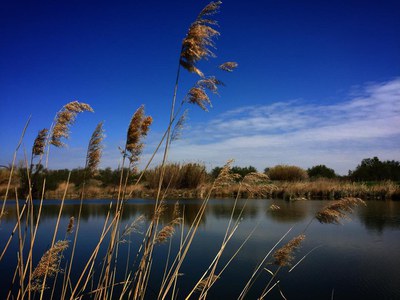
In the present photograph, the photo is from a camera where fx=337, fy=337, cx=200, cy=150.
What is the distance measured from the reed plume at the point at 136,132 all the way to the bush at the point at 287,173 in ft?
73.8

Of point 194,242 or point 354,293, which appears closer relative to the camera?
point 354,293

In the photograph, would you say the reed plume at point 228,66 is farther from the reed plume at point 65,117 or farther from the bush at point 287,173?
the bush at point 287,173

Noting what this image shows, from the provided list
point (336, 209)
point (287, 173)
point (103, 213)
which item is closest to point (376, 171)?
point (287, 173)

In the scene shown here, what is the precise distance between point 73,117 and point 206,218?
7046 mm

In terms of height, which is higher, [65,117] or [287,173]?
[287,173]

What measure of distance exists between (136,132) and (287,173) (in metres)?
23.6

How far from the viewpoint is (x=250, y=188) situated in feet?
8.77

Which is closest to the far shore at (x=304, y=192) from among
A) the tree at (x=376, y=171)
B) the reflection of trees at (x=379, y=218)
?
the reflection of trees at (x=379, y=218)

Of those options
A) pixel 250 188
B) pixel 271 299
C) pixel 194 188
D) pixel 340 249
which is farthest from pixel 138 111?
pixel 194 188

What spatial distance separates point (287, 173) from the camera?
977 inches

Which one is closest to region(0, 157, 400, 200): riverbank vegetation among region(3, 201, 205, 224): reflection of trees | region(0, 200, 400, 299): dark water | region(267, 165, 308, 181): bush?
region(267, 165, 308, 181): bush

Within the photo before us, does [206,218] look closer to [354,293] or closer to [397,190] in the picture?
[354,293]

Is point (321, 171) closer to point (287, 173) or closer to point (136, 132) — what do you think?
point (287, 173)

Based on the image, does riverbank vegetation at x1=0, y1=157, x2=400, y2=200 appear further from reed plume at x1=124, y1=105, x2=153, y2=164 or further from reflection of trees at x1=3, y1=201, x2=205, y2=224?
reed plume at x1=124, y1=105, x2=153, y2=164
